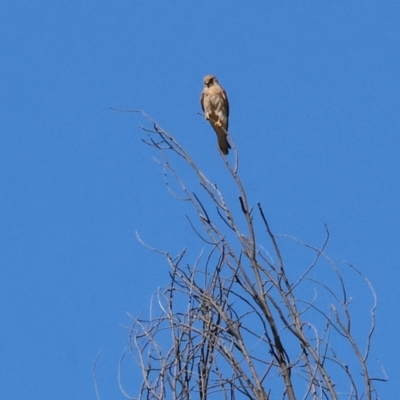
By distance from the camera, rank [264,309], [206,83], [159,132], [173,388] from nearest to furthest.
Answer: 1. [173,388]
2. [264,309]
3. [159,132]
4. [206,83]

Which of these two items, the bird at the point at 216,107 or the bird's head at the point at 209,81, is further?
the bird's head at the point at 209,81

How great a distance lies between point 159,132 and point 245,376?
1.15 meters

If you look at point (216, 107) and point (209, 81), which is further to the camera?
point (209, 81)

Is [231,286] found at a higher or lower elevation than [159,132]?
lower

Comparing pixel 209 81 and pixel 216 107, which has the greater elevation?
pixel 209 81

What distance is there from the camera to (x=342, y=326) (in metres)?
3.37

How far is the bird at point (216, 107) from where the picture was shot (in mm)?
8656

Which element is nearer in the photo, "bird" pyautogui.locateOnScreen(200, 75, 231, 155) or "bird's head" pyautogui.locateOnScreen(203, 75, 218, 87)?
"bird" pyautogui.locateOnScreen(200, 75, 231, 155)

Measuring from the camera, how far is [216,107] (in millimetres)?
8781

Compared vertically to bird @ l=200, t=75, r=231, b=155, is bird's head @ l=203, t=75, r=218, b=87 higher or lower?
higher

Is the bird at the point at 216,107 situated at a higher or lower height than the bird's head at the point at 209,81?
lower

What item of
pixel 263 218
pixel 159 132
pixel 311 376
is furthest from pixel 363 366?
pixel 159 132

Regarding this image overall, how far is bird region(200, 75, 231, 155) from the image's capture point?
8.66 metres

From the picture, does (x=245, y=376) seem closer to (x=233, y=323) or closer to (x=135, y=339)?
(x=233, y=323)
